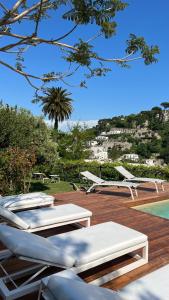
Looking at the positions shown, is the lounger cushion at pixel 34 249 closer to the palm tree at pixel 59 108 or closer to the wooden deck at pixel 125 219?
the wooden deck at pixel 125 219

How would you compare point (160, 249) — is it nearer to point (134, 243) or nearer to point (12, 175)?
point (134, 243)

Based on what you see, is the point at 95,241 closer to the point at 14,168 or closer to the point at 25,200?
the point at 25,200

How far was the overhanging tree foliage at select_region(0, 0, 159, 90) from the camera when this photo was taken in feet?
15.8

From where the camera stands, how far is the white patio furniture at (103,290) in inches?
105

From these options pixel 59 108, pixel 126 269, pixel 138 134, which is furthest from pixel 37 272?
pixel 138 134

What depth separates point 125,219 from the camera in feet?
23.4

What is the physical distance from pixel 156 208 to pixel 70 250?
6.29m

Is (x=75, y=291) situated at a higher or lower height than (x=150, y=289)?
higher

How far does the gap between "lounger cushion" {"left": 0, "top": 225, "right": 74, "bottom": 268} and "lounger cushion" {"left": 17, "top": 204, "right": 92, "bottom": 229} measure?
1.26 metres

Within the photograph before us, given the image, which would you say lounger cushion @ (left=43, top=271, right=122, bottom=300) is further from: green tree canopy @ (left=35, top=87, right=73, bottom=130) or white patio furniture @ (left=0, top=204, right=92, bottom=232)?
green tree canopy @ (left=35, top=87, right=73, bottom=130)

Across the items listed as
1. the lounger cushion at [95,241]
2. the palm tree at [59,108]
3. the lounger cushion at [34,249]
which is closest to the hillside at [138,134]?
the palm tree at [59,108]

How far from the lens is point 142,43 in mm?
5754

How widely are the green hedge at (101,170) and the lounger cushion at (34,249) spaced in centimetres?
1172

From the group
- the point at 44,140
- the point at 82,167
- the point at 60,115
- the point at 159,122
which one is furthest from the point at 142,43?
the point at 159,122
